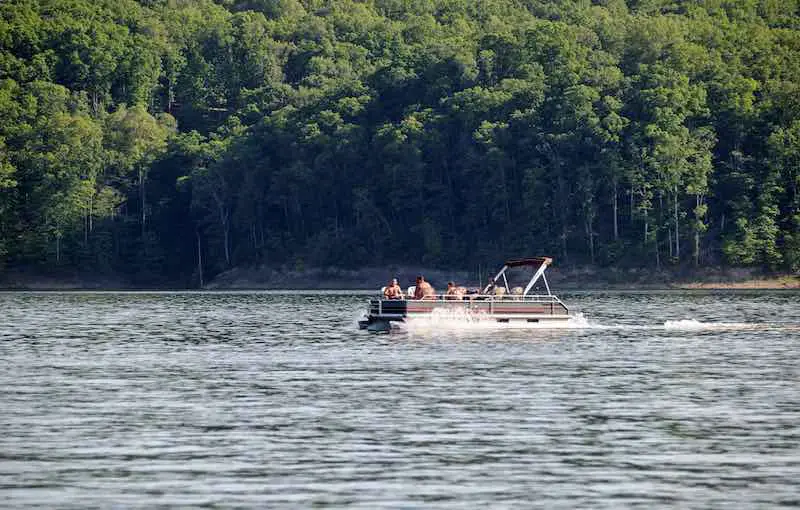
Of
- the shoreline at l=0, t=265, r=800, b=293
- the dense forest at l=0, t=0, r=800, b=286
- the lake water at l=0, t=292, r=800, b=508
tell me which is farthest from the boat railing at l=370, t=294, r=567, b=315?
the dense forest at l=0, t=0, r=800, b=286

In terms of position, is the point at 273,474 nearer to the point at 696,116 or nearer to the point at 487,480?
the point at 487,480

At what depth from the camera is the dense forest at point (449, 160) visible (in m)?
142

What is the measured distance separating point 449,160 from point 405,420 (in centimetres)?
12843

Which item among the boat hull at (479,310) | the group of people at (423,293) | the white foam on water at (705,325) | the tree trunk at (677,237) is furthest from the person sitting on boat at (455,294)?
the tree trunk at (677,237)

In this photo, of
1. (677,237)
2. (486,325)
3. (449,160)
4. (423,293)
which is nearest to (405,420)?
(423,293)

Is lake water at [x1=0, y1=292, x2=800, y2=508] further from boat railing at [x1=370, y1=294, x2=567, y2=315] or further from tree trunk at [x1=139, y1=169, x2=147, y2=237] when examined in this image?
tree trunk at [x1=139, y1=169, x2=147, y2=237]

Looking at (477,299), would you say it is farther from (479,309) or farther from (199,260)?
(199,260)

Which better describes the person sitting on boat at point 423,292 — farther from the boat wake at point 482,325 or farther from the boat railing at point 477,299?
the boat wake at point 482,325

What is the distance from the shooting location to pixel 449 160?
16038 cm

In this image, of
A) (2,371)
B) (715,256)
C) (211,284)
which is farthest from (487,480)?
(211,284)

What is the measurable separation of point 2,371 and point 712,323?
34343 mm

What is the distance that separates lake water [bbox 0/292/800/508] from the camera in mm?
24484

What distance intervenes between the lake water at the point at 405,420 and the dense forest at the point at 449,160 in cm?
8215

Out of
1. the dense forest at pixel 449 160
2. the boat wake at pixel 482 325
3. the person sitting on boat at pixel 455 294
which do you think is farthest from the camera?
the dense forest at pixel 449 160
